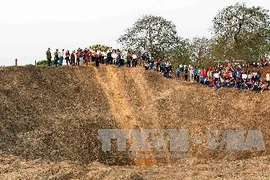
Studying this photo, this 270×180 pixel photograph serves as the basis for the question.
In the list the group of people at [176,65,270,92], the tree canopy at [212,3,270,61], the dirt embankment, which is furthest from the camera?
the tree canopy at [212,3,270,61]

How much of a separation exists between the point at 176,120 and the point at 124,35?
25520 mm

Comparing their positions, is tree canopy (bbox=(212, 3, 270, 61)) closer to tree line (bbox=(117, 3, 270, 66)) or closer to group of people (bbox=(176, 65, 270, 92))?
tree line (bbox=(117, 3, 270, 66))

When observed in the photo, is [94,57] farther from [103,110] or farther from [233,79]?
[233,79]

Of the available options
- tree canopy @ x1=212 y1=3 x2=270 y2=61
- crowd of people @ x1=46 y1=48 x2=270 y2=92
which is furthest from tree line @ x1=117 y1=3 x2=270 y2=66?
crowd of people @ x1=46 y1=48 x2=270 y2=92

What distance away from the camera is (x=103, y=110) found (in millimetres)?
35188

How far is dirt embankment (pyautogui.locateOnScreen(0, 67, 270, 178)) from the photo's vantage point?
2925 centimetres

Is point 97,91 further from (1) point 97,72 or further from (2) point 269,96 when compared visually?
(2) point 269,96

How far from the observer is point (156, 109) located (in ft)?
117

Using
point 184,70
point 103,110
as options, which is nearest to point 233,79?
point 184,70

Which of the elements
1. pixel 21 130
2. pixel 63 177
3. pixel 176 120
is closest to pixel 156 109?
pixel 176 120

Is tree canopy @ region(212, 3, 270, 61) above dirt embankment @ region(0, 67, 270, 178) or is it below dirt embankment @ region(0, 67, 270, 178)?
above

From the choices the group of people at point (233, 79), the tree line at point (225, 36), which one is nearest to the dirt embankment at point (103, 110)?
the group of people at point (233, 79)

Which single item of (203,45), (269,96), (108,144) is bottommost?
(108,144)

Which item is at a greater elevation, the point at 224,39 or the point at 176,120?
the point at 224,39
